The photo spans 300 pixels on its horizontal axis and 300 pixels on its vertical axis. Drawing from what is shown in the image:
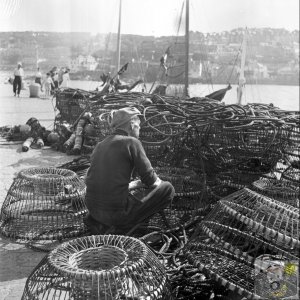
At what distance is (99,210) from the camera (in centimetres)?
381

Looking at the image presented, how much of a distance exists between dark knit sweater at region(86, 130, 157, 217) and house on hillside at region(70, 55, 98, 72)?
54769mm

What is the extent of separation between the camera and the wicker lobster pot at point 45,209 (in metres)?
4.20

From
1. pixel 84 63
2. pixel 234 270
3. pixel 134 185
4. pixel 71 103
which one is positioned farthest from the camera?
pixel 84 63

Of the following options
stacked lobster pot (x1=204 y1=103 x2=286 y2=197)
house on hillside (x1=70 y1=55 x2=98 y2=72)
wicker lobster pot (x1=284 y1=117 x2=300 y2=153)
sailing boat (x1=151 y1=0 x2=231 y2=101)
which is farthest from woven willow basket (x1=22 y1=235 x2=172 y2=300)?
house on hillside (x1=70 y1=55 x2=98 y2=72)

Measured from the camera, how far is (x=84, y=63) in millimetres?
58812

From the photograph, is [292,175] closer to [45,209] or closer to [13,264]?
[45,209]

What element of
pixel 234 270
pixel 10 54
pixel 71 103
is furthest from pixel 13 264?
pixel 10 54

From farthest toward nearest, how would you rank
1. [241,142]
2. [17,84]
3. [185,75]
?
[17,84]
[185,75]
[241,142]

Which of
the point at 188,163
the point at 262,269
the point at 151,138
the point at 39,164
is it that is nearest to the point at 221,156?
the point at 188,163

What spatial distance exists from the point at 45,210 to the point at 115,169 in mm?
1243

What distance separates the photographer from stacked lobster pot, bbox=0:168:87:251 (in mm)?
4180

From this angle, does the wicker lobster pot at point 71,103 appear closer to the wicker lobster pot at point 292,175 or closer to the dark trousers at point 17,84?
the wicker lobster pot at point 292,175

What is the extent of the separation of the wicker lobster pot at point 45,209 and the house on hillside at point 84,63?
2126 inches

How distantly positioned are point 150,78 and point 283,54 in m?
17.3
